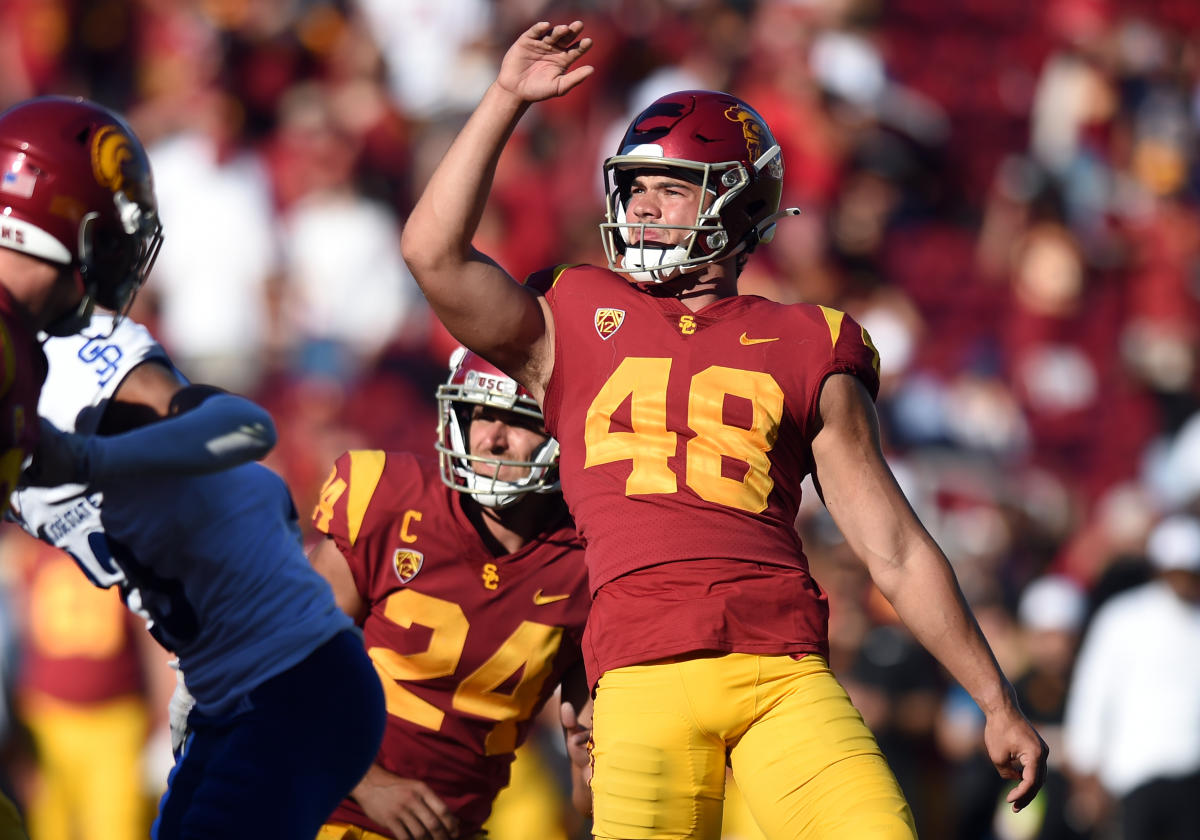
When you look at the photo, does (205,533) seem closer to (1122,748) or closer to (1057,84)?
(1122,748)

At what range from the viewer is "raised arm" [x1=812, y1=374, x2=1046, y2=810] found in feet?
11.0

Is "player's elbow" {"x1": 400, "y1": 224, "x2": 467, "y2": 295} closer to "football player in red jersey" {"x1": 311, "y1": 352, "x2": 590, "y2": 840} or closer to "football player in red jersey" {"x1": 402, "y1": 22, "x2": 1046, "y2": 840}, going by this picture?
"football player in red jersey" {"x1": 402, "y1": 22, "x2": 1046, "y2": 840}

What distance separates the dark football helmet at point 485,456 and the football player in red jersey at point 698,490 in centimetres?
53

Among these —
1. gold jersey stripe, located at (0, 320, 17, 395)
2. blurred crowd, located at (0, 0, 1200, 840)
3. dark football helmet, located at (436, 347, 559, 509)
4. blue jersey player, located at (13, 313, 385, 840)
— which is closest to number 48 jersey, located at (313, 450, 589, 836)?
dark football helmet, located at (436, 347, 559, 509)

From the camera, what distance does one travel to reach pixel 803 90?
1023cm

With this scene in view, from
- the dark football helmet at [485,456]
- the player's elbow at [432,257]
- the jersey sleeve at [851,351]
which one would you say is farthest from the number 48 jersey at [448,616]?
the jersey sleeve at [851,351]

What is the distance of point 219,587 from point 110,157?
99 centimetres

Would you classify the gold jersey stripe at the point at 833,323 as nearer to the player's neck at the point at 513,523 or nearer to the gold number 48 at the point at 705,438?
the gold number 48 at the point at 705,438

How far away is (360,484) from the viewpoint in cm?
428

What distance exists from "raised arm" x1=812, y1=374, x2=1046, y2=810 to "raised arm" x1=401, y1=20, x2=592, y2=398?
74cm

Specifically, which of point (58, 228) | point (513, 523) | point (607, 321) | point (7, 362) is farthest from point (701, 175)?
point (7, 362)

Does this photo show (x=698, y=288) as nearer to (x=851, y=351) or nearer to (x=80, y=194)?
(x=851, y=351)

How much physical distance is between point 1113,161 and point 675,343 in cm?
940

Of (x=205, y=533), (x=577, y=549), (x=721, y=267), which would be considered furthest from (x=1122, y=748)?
(x=205, y=533)
